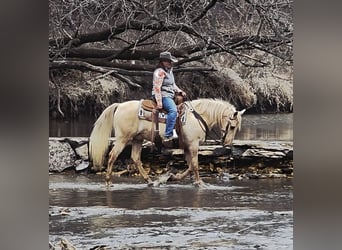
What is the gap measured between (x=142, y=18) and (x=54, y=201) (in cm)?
103

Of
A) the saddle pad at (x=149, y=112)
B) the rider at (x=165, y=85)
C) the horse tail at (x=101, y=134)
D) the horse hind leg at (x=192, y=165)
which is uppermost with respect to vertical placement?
the rider at (x=165, y=85)

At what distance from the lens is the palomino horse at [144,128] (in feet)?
8.21

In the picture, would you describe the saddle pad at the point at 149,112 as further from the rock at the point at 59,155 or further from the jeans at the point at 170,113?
the rock at the point at 59,155

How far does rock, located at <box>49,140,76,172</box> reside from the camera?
2.49m

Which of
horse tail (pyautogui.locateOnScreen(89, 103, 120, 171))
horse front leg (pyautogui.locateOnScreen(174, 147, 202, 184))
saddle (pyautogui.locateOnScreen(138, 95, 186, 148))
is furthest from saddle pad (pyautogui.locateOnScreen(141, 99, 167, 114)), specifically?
horse front leg (pyautogui.locateOnScreen(174, 147, 202, 184))

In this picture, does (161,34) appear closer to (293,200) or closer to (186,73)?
(186,73)

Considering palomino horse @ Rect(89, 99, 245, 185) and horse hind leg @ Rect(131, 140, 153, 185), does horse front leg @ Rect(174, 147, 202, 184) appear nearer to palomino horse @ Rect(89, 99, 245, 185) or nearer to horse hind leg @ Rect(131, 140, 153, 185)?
palomino horse @ Rect(89, 99, 245, 185)

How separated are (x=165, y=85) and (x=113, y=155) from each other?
1.47 feet

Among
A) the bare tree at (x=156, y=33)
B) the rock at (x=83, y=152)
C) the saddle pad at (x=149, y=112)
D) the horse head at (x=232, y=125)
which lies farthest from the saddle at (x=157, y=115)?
the rock at (x=83, y=152)

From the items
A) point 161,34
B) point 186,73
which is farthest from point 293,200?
point 161,34

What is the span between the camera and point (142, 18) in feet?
8.15

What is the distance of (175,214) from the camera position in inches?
97.8
